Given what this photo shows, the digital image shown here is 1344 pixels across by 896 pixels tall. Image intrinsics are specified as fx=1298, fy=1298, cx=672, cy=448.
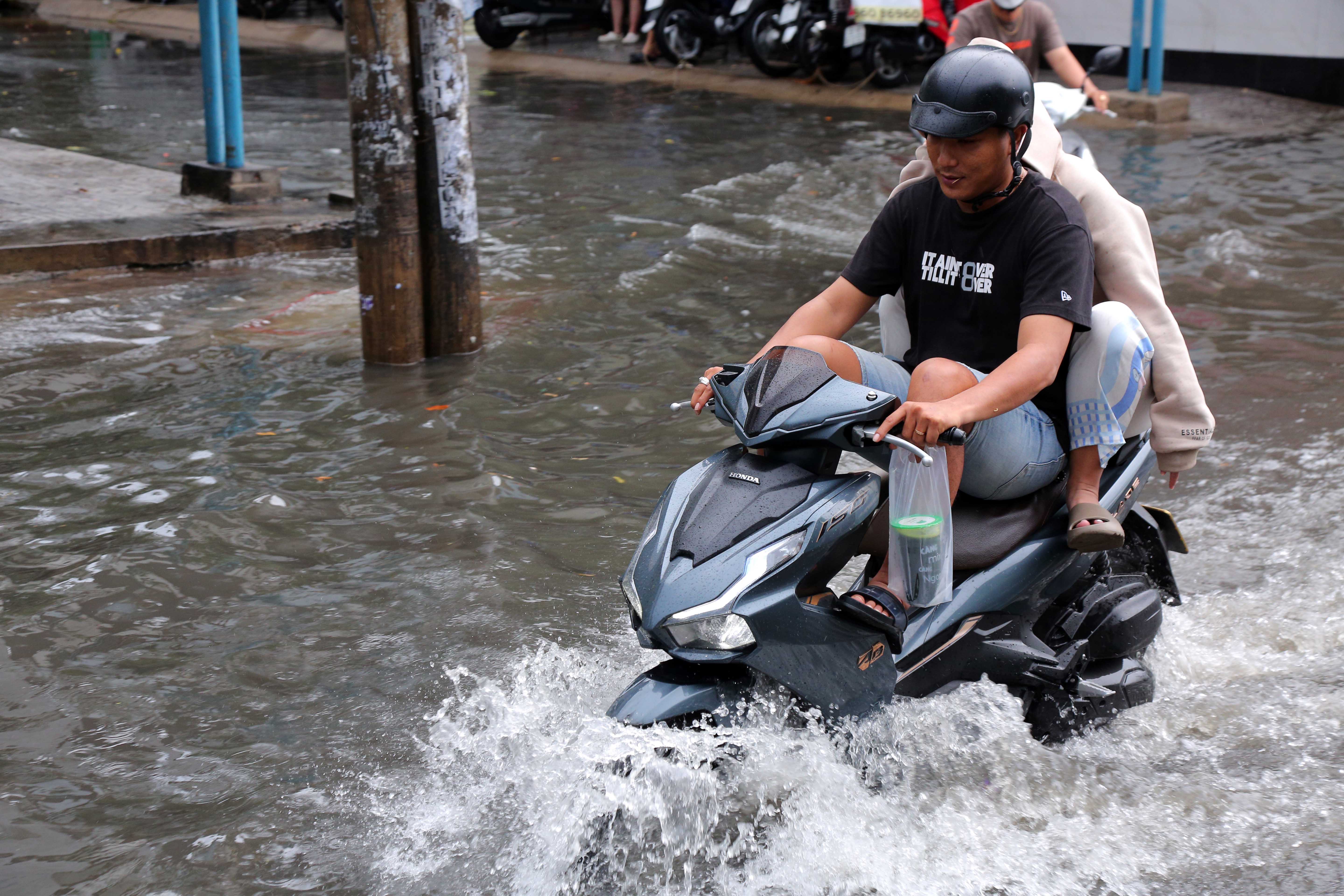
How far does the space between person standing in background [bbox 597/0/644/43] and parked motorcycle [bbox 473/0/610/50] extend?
0.58 meters

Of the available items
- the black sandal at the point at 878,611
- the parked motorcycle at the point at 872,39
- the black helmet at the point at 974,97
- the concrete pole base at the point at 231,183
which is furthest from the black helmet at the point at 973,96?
the parked motorcycle at the point at 872,39

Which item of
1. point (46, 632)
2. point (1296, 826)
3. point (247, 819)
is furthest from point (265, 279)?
point (1296, 826)

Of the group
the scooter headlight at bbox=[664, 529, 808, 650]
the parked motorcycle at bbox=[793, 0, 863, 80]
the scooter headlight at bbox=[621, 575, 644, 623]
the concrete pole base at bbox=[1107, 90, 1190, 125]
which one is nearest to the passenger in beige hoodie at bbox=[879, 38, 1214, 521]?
the scooter headlight at bbox=[664, 529, 808, 650]

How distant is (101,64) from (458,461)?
50.3 ft

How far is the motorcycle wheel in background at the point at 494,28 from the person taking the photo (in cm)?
1905

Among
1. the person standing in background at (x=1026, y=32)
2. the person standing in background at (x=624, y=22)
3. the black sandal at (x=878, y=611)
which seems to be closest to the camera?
the black sandal at (x=878, y=611)

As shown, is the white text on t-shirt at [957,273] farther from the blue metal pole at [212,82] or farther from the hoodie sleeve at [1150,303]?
the blue metal pole at [212,82]

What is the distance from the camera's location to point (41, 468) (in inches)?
188

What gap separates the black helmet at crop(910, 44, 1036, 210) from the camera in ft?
9.10

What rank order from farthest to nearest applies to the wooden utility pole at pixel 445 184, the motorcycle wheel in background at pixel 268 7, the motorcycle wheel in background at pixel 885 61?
the motorcycle wheel in background at pixel 268 7
the motorcycle wheel in background at pixel 885 61
the wooden utility pole at pixel 445 184

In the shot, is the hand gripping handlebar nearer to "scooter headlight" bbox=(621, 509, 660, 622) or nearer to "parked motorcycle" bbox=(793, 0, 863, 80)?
"scooter headlight" bbox=(621, 509, 660, 622)

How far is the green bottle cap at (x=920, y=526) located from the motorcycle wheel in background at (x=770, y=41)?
13892 mm

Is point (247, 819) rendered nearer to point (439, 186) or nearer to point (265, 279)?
point (439, 186)

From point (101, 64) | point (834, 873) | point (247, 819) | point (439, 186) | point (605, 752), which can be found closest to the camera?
point (605, 752)
